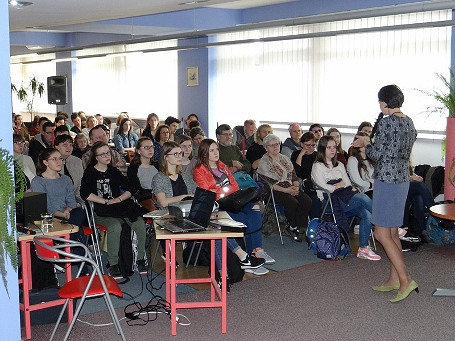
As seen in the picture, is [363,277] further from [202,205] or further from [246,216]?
[202,205]

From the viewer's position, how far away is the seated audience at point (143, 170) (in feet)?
22.3

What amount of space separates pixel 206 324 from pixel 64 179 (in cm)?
207

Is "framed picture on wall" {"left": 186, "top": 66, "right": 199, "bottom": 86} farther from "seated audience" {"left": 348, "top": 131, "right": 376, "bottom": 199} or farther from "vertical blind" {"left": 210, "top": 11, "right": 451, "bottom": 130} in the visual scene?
"seated audience" {"left": 348, "top": 131, "right": 376, "bottom": 199}

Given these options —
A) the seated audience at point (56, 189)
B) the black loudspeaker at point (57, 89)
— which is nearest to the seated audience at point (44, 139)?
Result: the seated audience at point (56, 189)

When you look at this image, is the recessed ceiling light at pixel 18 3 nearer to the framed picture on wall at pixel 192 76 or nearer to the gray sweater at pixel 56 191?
the gray sweater at pixel 56 191

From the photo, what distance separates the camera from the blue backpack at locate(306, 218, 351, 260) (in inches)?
265

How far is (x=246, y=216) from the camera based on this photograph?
6.49m

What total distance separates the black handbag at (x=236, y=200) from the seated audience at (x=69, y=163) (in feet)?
6.09

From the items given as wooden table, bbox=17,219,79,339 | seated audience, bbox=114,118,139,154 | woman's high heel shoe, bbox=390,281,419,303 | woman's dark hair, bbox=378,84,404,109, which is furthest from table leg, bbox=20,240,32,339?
seated audience, bbox=114,118,139,154

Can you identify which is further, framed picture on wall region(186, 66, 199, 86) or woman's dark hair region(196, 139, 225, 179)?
framed picture on wall region(186, 66, 199, 86)

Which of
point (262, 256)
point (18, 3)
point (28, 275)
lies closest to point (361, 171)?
point (262, 256)

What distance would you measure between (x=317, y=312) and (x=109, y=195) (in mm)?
2298

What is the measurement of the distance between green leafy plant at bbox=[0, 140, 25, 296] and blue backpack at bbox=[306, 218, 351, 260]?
3.42m

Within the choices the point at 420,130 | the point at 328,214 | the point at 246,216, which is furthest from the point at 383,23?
the point at 246,216
